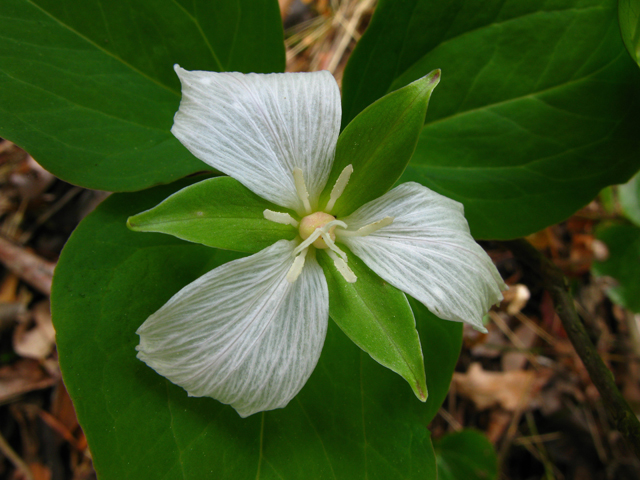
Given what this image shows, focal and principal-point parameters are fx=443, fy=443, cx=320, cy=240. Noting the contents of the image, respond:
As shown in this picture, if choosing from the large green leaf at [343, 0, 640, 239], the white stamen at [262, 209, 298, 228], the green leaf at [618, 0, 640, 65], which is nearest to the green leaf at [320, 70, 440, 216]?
the white stamen at [262, 209, 298, 228]

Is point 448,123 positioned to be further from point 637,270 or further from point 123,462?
point 637,270

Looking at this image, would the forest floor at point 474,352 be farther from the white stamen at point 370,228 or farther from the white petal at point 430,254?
the white stamen at point 370,228

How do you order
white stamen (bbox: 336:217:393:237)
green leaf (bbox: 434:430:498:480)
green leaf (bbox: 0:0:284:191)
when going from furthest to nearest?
1. green leaf (bbox: 434:430:498:480)
2. green leaf (bbox: 0:0:284:191)
3. white stamen (bbox: 336:217:393:237)

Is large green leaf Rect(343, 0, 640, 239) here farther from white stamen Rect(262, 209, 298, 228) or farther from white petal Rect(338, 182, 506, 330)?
white stamen Rect(262, 209, 298, 228)

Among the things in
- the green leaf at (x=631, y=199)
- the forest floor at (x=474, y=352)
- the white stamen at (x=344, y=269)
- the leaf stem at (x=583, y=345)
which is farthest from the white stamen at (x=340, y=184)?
the green leaf at (x=631, y=199)

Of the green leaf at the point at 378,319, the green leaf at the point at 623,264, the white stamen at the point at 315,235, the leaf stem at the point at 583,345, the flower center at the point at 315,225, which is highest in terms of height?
the white stamen at the point at 315,235

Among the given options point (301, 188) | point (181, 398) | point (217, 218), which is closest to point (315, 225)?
point (301, 188)

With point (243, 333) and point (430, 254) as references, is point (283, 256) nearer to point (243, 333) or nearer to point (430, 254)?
point (243, 333)
